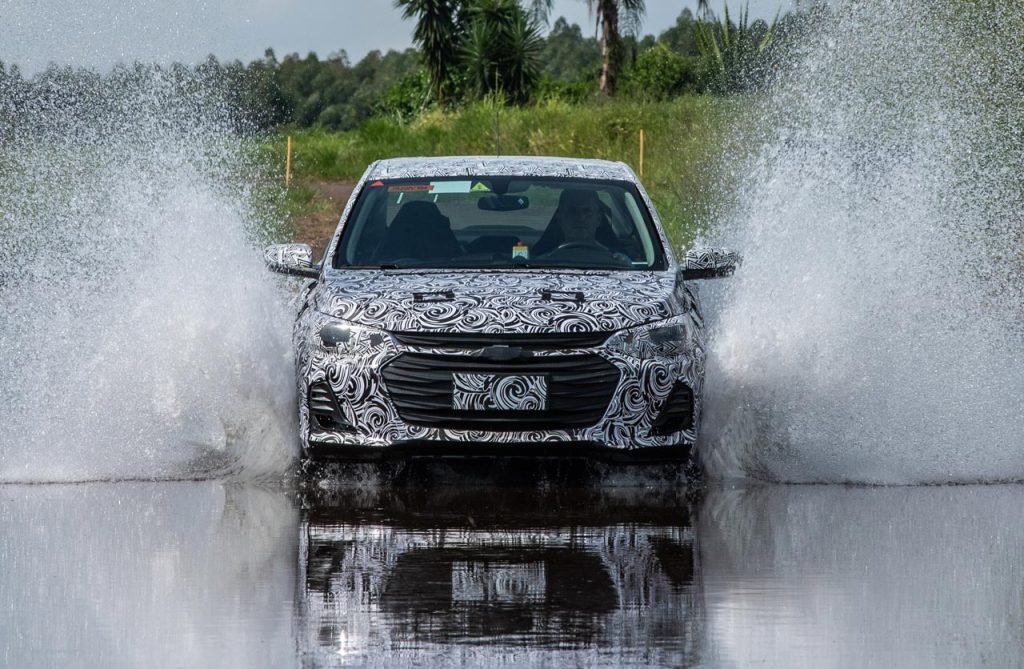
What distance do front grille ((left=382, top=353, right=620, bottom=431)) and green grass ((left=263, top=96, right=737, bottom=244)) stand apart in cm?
2203

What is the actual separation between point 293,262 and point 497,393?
183 cm

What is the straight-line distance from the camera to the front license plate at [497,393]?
842cm

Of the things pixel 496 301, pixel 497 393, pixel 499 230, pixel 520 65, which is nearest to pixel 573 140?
Result: pixel 520 65

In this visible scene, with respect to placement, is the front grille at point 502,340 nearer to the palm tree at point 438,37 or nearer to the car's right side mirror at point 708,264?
the car's right side mirror at point 708,264

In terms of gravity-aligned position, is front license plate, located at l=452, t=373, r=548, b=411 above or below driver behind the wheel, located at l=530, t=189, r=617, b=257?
below

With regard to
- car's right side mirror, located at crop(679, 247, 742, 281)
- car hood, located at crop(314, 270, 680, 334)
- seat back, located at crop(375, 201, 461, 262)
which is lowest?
car hood, located at crop(314, 270, 680, 334)

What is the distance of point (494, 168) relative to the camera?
34.3 ft

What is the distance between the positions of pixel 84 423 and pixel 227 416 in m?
0.70

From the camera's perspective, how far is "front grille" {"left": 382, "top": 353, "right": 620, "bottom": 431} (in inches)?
332

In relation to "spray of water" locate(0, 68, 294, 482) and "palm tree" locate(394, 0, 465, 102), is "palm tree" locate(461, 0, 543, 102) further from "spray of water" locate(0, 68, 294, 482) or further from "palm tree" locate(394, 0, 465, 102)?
"spray of water" locate(0, 68, 294, 482)

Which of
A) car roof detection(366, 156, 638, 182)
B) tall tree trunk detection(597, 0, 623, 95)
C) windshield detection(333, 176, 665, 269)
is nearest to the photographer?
windshield detection(333, 176, 665, 269)

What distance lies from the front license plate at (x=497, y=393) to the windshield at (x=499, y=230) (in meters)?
1.15

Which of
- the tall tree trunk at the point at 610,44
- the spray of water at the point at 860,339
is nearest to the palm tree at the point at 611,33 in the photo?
the tall tree trunk at the point at 610,44

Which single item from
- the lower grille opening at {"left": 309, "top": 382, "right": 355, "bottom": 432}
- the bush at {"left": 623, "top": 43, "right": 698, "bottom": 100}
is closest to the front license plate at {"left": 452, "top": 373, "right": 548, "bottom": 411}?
the lower grille opening at {"left": 309, "top": 382, "right": 355, "bottom": 432}
